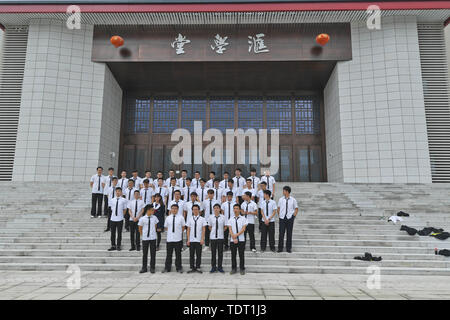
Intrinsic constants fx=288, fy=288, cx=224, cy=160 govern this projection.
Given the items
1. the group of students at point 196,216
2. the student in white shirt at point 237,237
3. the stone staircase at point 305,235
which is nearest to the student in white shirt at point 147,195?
the group of students at point 196,216

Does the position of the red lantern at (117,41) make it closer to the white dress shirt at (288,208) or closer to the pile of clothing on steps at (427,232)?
the white dress shirt at (288,208)

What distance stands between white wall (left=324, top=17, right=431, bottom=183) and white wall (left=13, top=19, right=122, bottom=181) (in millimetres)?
12262

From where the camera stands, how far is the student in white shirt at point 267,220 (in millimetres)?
6805

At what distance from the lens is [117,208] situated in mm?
6949

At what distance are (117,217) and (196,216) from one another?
2.13m

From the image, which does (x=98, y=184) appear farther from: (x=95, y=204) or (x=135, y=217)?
(x=135, y=217)

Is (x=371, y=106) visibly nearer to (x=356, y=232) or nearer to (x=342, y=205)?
(x=342, y=205)

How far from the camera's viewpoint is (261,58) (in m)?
14.2

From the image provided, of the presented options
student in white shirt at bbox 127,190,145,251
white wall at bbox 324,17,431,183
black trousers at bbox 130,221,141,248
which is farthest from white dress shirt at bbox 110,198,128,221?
white wall at bbox 324,17,431,183

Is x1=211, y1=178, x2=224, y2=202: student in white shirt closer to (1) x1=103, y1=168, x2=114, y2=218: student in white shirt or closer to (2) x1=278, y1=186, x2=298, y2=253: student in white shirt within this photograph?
(2) x1=278, y1=186, x2=298, y2=253: student in white shirt

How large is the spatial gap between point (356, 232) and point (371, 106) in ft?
27.1

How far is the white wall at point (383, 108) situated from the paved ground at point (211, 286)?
27.9ft

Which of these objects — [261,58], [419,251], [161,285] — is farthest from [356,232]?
[261,58]

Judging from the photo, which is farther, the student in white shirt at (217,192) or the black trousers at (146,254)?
the student in white shirt at (217,192)
